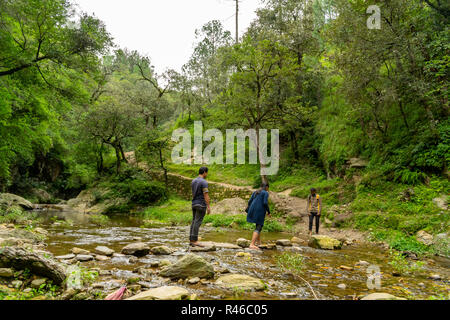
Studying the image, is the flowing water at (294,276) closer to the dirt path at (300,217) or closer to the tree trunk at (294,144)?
the dirt path at (300,217)

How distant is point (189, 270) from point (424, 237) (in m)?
8.25

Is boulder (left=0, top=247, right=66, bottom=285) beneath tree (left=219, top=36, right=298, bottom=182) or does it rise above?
beneath

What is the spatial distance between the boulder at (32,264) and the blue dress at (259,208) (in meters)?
5.16

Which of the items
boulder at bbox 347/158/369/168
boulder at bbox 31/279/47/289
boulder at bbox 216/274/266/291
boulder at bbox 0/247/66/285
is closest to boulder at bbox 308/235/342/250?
boulder at bbox 216/274/266/291

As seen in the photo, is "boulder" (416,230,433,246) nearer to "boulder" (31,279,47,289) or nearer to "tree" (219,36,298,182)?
"boulder" (31,279,47,289)

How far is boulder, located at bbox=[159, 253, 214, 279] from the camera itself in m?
4.41

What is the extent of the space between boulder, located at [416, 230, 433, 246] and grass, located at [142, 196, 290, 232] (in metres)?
5.92

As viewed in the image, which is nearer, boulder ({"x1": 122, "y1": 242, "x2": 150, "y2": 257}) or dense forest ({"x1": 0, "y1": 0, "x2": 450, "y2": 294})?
boulder ({"x1": 122, "y1": 242, "x2": 150, "y2": 257})

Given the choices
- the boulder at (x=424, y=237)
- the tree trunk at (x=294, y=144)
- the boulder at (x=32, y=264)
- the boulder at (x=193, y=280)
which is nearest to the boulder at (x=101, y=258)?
the boulder at (x=32, y=264)

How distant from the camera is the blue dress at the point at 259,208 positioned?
25.5ft

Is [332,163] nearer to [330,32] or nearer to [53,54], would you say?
[330,32]

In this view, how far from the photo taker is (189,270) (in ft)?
14.7

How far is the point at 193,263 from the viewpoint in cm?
456

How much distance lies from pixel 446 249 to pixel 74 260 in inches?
375
